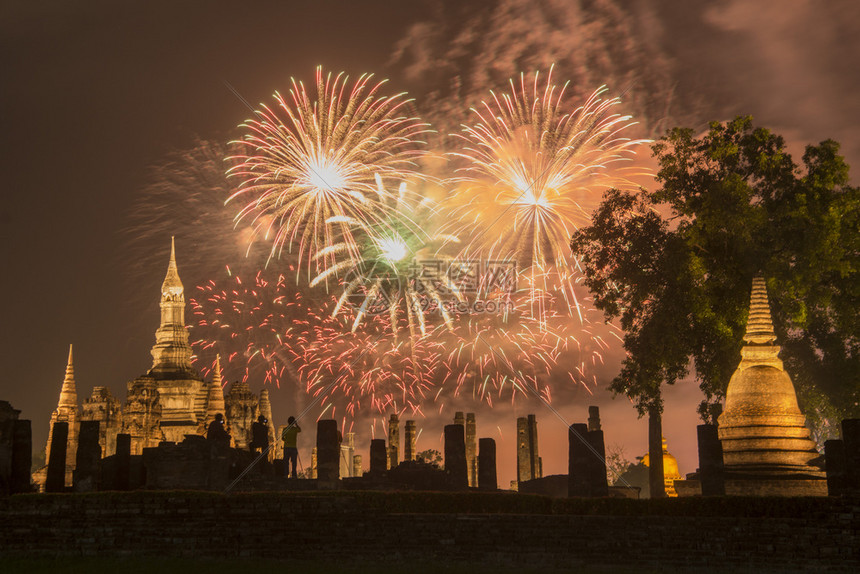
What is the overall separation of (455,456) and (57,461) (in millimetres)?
8861

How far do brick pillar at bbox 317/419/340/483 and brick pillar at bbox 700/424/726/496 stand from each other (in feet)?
27.8

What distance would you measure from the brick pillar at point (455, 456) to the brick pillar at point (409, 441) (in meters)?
18.7

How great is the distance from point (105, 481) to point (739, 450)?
595 inches

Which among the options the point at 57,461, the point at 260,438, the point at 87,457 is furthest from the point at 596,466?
the point at 57,461

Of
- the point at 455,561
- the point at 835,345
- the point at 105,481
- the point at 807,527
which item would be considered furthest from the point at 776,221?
the point at 105,481

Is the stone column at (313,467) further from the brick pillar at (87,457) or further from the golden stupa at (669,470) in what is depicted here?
the brick pillar at (87,457)

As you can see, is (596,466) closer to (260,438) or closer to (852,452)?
(852,452)

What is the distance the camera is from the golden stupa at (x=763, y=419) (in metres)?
23.1

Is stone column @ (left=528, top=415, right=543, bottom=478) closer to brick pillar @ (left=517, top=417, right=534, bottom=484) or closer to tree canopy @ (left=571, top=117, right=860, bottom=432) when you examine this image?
brick pillar @ (left=517, top=417, right=534, bottom=484)

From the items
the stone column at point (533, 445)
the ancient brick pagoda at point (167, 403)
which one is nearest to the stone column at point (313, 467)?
the ancient brick pagoda at point (167, 403)

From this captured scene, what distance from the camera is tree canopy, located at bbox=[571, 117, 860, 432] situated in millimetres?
27000

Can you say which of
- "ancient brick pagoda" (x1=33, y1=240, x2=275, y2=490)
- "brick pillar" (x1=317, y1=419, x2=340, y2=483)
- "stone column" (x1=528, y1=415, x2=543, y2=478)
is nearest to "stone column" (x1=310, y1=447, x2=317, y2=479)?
"ancient brick pagoda" (x1=33, y1=240, x2=275, y2=490)

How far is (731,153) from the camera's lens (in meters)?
28.2

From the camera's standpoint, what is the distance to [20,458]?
69.2 feet
